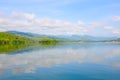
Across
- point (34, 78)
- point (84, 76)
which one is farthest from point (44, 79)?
point (84, 76)

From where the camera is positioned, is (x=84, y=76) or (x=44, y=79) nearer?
(x=44, y=79)

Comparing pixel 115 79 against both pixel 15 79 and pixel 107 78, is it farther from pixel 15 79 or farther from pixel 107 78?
pixel 15 79

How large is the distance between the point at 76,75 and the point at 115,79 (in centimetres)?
518

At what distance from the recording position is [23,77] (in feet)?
88.7

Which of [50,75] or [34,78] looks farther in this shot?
[50,75]

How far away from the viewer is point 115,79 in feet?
84.5

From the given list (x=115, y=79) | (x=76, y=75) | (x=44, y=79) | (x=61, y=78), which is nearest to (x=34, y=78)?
(x=44, y=79)

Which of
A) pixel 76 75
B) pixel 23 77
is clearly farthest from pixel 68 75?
pixel 23 77

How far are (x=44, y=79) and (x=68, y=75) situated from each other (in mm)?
3924

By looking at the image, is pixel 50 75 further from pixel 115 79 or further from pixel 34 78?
pixel 115 79

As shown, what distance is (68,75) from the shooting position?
28.4 meters

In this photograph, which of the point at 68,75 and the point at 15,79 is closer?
the point at 15,79

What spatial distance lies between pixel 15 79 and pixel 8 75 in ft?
8.96

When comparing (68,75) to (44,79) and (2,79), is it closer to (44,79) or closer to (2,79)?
(44,79)
